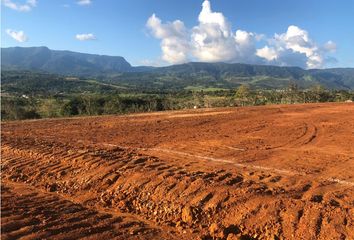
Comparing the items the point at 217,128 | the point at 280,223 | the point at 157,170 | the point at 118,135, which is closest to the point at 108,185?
the point at 157,170

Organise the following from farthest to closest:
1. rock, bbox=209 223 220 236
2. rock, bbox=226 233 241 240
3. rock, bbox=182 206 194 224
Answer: rock, bbox=182 206 194 224
rock, bbox=209 223 220 236
rock, bbox=226 233 241 240

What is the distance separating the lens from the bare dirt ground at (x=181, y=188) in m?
7.15

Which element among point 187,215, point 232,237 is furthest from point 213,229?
point 187,215

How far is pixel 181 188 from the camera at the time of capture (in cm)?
891

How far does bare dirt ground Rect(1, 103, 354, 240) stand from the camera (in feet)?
23.5

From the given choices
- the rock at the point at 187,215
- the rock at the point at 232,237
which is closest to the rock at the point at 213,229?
the rock at the point at 232,237

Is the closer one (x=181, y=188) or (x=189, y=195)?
(x=189, y=195)

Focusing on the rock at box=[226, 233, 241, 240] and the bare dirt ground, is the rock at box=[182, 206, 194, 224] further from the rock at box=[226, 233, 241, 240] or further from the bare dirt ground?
the rock at box=[226, 233, 241, 240]

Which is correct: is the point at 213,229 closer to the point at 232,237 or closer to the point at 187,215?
the point at 232,237

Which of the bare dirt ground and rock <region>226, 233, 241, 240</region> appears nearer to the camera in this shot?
rock <region>226, 233, 241, 240</region>

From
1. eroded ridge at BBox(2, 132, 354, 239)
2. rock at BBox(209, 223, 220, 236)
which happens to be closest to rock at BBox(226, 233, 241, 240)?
eroded ridge at BBox(2, 132, 354, 239)

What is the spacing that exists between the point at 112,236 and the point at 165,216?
54.0 inches

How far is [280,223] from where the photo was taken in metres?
7.16

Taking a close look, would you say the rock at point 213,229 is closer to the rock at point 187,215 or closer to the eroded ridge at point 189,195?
the eroded ridge at point 189,195
